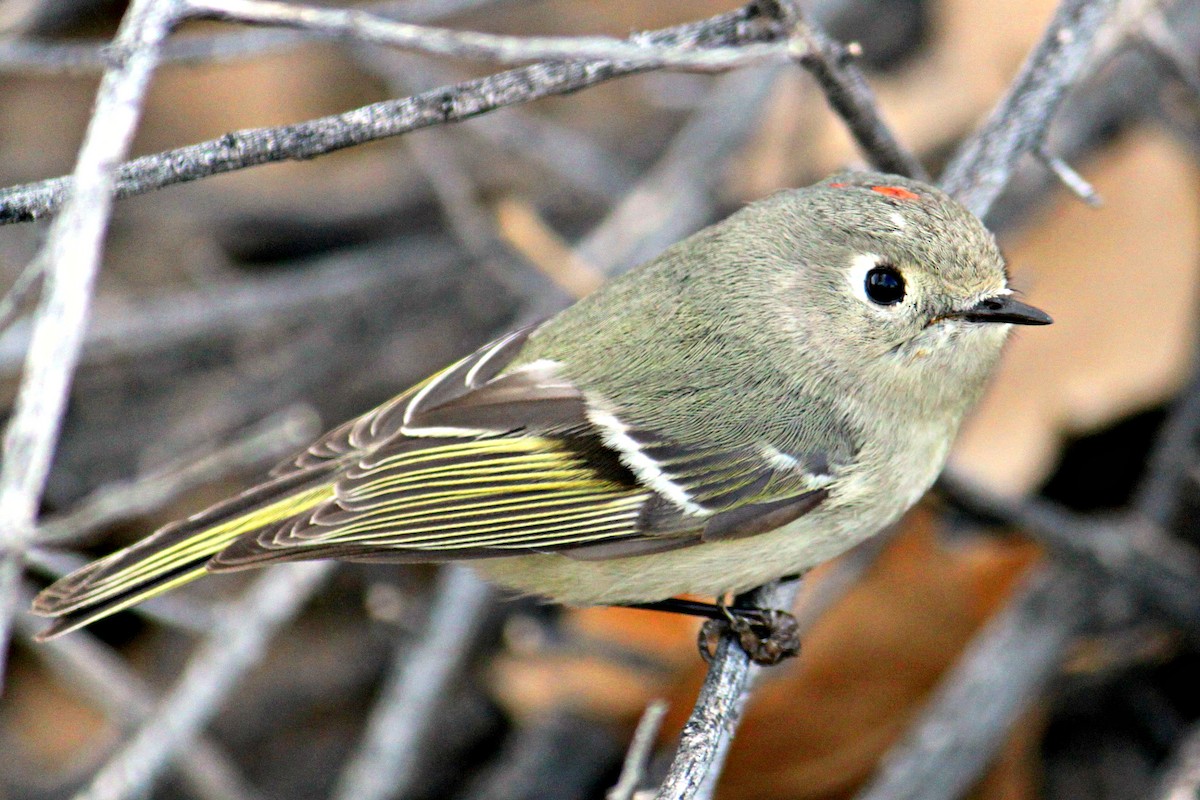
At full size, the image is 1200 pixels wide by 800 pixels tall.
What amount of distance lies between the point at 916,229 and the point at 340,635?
1.94 metres

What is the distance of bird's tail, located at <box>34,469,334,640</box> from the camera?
1.95 m

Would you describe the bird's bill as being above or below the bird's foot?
above

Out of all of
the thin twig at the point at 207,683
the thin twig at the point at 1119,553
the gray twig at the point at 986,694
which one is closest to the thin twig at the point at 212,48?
the thin twig at the point at 207,683

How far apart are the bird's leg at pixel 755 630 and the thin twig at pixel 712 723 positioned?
2 centimetres

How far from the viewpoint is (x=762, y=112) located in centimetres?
337

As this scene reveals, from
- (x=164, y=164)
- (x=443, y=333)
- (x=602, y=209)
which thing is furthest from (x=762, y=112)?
(x=164, y=164)

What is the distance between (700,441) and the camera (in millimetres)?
2092

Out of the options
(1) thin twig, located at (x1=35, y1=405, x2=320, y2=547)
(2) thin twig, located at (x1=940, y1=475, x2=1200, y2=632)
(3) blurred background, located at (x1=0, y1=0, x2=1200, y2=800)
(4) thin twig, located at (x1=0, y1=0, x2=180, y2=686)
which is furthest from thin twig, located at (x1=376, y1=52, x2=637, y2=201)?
(4) thin twig, located at (x1=0, y1=0, x2=180, y2=686)

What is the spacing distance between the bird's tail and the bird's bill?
3.55ft

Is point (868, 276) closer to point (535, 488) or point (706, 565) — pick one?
point (706, 565)

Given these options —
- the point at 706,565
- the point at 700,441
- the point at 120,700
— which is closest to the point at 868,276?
the point at 700,441

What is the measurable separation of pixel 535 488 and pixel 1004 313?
0.79 metres

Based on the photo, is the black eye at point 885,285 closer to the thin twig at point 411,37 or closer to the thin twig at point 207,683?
the thin twig at point 411,37

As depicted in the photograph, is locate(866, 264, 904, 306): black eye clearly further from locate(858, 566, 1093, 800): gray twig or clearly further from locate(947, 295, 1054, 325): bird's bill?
locate(858, 566, 1093, 800): gray twig
